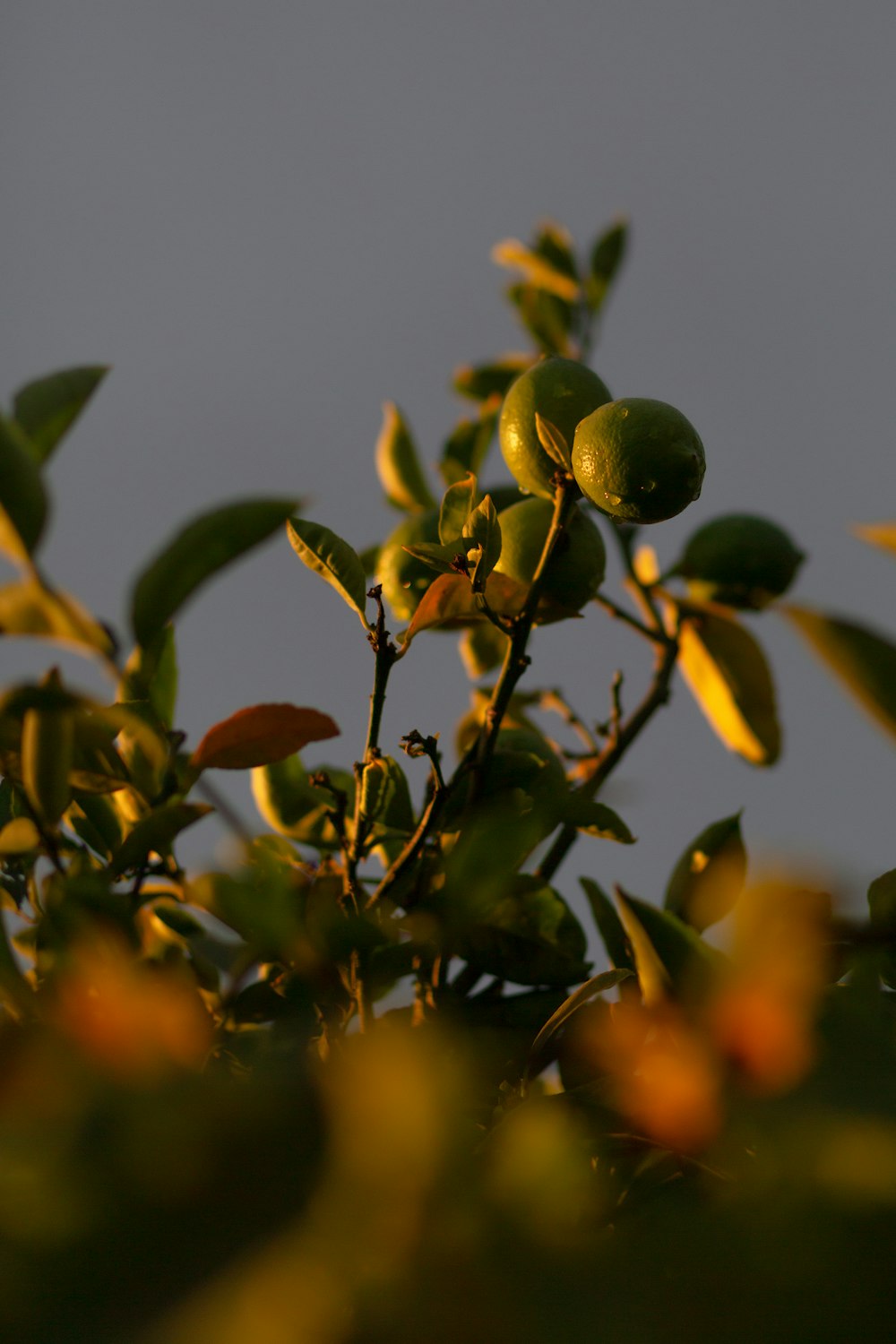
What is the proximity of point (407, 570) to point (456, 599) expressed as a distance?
290 mm

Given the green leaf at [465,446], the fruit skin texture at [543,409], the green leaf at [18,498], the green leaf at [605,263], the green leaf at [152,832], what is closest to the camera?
the green leaf at [18,498]

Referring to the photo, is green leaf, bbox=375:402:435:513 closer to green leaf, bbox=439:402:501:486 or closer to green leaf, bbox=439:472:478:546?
green leaf, bbox=439:402:501:486

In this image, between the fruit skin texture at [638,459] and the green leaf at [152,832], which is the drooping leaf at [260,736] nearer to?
the green leaf at [152,832]

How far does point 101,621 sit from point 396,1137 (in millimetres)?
627

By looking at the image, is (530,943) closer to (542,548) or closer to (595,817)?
(595,817)

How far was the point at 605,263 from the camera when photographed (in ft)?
7.73

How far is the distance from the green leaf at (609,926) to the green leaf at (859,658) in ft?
1.69

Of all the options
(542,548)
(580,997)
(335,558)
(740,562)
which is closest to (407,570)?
(542,548)

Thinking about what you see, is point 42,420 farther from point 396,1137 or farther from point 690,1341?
point 690,1341

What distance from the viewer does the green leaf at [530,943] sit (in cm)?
118

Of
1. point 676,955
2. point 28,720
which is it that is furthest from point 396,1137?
point 28,720

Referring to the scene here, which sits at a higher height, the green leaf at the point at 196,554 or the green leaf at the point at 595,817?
the green leaf at the point at 196,554

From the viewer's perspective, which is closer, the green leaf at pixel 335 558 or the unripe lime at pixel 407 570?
the green leaf at pixel 335 558

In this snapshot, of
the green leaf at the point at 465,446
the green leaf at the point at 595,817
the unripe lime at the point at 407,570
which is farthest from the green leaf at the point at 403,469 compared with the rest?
the green leaf at the point at 595,817
